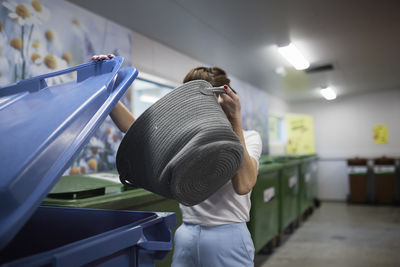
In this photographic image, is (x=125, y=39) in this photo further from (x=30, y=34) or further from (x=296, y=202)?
(x=296, y=202)

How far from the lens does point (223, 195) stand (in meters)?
1.20

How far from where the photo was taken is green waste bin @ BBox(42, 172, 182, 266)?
138cm

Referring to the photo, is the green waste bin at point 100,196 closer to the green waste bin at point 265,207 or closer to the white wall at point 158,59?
the green waste bin at point 265,207

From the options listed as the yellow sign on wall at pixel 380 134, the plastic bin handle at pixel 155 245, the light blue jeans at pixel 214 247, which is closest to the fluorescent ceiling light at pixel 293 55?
the light blue jeans at pixel 214 247

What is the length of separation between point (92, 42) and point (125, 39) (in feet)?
1.62

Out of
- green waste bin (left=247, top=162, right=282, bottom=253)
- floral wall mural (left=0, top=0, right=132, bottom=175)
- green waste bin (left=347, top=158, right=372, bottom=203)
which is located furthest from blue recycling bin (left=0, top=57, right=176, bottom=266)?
green waste bin (left=347, top=158, right=372, bottom=203)

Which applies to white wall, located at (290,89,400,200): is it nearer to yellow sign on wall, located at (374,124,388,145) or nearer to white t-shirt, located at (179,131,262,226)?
yellow sign on wall, located at (374,124,388,145)

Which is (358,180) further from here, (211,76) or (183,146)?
(183,146)

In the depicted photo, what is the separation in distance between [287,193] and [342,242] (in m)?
1.05

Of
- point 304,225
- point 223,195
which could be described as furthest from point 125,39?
point 304,225

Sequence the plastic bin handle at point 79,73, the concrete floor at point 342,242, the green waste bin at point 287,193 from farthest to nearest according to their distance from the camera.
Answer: the green waste bin at point 287,193 < the concrete floor at point 342,242 < the plastic bin handle at point 79,73

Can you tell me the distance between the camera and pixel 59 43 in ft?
8.24

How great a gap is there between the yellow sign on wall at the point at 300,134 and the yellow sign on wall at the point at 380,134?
5.53 ft

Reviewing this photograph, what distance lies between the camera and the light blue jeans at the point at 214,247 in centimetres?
112
